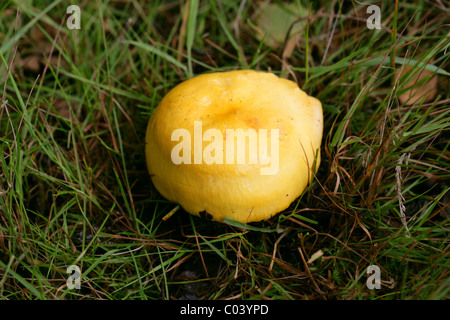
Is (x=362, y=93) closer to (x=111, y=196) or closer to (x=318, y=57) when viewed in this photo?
(x=318, y=57)

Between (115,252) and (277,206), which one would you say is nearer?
(277,206)

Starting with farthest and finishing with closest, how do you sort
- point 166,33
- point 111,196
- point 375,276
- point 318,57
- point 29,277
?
point 166,33
point 318,57
point 111,196
point 29,277
point 375,276

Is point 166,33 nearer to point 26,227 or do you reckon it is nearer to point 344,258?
point 26,227

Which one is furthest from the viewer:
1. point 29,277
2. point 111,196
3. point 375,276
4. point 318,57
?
point 318,57

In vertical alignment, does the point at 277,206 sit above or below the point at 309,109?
below
